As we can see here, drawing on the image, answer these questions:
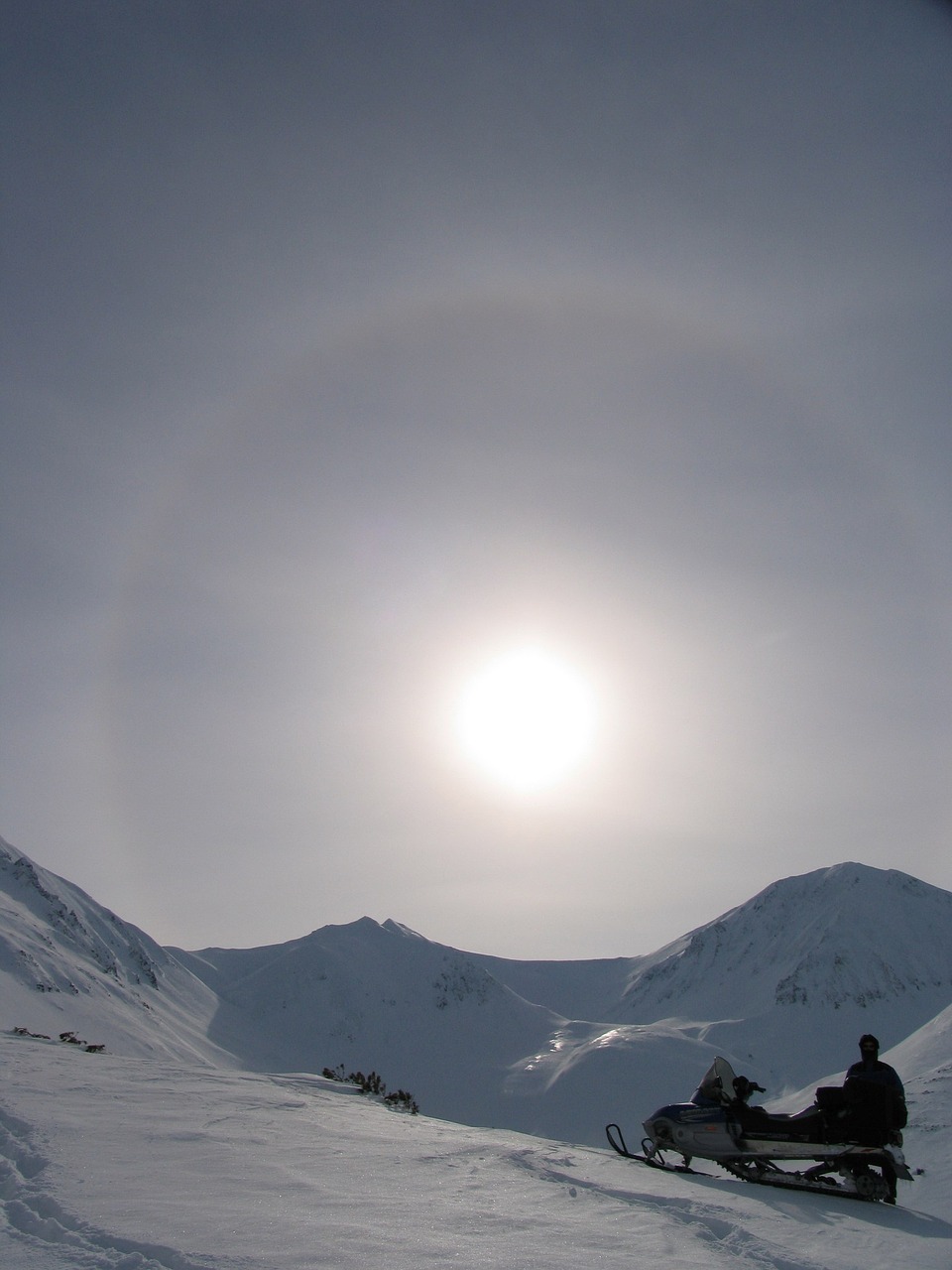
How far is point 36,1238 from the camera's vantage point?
18.3 ft

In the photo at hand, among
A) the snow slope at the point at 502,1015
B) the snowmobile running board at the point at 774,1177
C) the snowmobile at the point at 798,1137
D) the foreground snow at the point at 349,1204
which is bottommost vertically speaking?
the foreground snow at the point at 349,1204

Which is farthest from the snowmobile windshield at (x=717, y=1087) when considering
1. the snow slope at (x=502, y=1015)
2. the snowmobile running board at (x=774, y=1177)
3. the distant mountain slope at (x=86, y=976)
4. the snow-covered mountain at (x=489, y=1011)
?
the distant mountain slope at (x=86, y=976)

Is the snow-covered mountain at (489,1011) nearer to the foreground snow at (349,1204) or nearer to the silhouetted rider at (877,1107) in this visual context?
the silhouetted rider at (877,1107)

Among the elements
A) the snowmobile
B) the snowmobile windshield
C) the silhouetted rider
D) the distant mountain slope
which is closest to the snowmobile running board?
the snowmobile

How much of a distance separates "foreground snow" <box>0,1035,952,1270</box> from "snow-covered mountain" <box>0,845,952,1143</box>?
22576mm

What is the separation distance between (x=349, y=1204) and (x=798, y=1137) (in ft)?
23.4

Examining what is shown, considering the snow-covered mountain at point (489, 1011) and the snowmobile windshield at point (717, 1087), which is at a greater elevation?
the snow-covered mountain at point (489, 1011)

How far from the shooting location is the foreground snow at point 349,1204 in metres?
5.73

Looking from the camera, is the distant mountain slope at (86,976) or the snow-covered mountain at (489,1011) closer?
the distant mountain slope at (86,976)

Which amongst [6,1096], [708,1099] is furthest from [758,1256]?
[6,1096]

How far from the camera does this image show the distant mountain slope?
64.5 m

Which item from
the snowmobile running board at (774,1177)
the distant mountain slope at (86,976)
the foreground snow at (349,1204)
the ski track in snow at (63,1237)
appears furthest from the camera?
the distant mountain slope at (86,976)

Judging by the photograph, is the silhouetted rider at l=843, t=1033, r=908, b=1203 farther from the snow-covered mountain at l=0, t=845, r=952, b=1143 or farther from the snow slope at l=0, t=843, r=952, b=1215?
the snow-covered mountain at l=0, t=845, r=952, b=1143

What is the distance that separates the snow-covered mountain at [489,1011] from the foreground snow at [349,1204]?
22.6 meters
